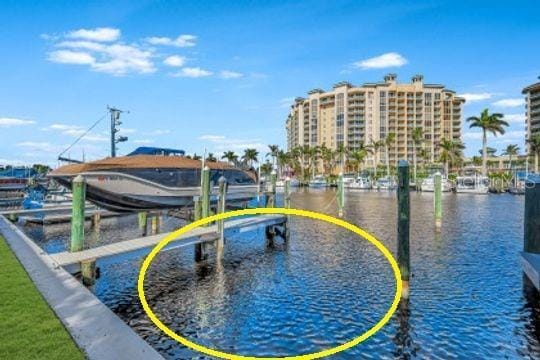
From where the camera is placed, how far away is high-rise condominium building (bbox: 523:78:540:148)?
144m

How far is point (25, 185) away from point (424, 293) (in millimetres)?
62284

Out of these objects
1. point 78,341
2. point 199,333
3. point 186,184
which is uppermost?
point 186,184

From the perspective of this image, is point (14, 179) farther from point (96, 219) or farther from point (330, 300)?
point (330, 300)

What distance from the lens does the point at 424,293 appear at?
14852mm

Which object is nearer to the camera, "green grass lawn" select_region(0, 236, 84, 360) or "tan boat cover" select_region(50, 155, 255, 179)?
"green grass lawn" select_region(0, 236, 84, 360)

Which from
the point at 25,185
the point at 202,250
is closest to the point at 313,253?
the point at 202,250

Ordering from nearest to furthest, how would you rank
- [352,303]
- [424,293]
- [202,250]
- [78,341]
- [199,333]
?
[78,341] → [199,333] → [352,303] → [424,293] → [202,250]

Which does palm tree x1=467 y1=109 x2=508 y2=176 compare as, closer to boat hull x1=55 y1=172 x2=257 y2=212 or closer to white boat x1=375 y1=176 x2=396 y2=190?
white boat x1=375 y1=176 x2=396 y2=190

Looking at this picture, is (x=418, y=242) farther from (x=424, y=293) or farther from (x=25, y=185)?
(x=25, y=185)

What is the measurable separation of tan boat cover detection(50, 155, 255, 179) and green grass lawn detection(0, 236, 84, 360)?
1242 centimetres

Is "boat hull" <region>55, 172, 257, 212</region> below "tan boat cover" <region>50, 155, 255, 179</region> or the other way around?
below

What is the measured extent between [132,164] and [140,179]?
941 millimetres

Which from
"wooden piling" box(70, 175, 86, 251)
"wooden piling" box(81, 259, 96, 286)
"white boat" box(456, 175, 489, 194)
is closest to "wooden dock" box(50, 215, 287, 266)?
"wooden piling" box(81, 259, 96, 286)

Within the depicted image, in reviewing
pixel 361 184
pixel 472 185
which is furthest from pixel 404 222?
pixel 361 184
